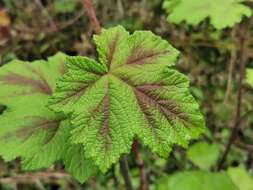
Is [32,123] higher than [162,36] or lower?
lower

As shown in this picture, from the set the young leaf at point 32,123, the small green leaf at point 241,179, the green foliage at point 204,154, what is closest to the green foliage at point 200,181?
the small green leaf at point 241,179

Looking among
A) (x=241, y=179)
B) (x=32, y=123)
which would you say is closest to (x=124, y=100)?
(x=32, y=123)

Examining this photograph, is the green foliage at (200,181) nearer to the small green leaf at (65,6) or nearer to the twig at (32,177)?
the twig at (32,177)

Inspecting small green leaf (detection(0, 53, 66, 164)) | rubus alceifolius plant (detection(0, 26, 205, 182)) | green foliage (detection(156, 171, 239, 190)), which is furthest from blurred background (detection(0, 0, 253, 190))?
rubus alceifolius plant (detection(0, 26, 205, 182))

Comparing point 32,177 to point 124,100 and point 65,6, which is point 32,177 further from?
point 124,100

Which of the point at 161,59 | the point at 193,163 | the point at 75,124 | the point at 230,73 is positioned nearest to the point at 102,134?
the point at 75,124

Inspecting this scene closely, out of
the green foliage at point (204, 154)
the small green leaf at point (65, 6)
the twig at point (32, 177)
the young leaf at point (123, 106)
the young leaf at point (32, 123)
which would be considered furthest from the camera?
the small green leaf at point (65, 6)

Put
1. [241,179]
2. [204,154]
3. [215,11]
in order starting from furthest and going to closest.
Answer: [204,154], [241,179], [215,11]

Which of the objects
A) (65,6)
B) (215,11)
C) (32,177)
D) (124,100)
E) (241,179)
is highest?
(65,6)
